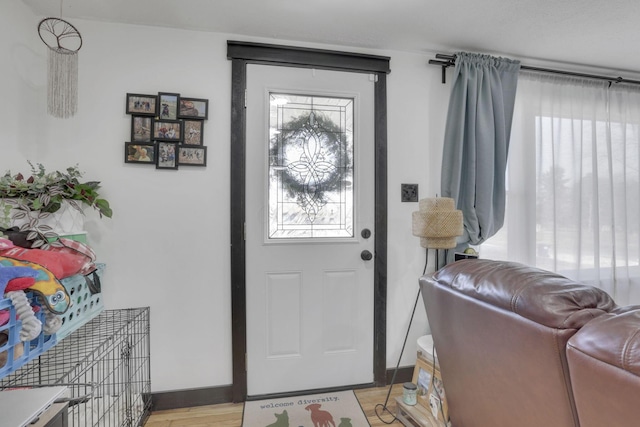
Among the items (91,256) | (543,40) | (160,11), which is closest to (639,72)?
(543,40)

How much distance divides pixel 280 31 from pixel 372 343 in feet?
7.03

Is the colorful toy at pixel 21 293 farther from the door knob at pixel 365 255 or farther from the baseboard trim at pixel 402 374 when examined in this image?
the baseboard trim at pixel 402 374

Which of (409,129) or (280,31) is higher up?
(280,31)

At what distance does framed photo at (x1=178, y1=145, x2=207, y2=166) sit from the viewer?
75.4 inches

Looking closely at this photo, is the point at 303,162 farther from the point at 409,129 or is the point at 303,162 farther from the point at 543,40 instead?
the point at 543,40

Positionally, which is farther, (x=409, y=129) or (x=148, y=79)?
(x=409, y=129)

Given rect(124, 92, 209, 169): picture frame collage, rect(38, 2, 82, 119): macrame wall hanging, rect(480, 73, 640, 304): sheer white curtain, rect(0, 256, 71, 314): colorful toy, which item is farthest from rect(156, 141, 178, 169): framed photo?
rect(480, 73, 640, 304): sheer white curtain

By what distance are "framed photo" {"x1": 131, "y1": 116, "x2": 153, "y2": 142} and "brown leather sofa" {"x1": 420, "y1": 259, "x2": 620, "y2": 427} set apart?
1785 millimetres

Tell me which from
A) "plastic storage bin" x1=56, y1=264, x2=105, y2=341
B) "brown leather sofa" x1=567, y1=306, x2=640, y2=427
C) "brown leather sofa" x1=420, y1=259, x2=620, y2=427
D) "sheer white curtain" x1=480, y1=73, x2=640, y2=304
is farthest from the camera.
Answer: "sheer white curtain" x1=480, y1=73, x2=640, y2=304

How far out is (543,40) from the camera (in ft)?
6.79

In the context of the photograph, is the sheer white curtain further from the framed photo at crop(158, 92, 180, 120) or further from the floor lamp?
the framed photo at crop(158, 92, 180, 120)

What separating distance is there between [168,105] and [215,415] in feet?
6.18

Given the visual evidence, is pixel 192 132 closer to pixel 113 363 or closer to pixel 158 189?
pixel 158 189

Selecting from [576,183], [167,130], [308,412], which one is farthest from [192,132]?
[576,183]
